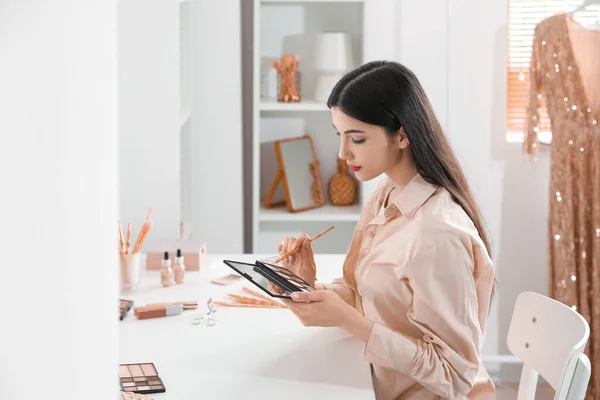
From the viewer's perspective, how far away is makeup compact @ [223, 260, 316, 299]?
1700 mm

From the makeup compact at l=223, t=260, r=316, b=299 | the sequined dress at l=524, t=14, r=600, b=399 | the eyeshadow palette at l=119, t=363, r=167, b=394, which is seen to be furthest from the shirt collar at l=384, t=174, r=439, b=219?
the sequined dress at l=524, t=14, r=600, b=399

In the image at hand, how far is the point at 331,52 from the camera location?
11.1 feet

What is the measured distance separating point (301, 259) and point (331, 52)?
62.8 inches

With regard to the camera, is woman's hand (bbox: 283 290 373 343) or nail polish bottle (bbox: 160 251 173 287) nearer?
woman's hand (bbox: 283 290 373 343)

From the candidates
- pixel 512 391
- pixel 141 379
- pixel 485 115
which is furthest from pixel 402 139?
pixel 512 391

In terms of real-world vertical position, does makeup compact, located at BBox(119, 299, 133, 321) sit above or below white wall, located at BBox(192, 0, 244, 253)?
below

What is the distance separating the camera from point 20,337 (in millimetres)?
330

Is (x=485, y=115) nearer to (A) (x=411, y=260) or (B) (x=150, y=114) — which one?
(B) (x=150, y=114)

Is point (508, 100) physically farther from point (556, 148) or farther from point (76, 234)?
point (76, 234)

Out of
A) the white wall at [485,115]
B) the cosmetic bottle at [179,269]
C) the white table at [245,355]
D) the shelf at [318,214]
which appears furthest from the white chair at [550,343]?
the white wall at [485,115]

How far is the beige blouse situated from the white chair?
0.51ft

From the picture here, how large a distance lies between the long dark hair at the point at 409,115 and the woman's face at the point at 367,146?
0.01 metres

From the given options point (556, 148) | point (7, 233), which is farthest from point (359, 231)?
point (7, 233)

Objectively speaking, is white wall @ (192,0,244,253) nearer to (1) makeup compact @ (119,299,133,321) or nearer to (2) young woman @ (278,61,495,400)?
(1) makeup compact @ (119,299,133,321)
